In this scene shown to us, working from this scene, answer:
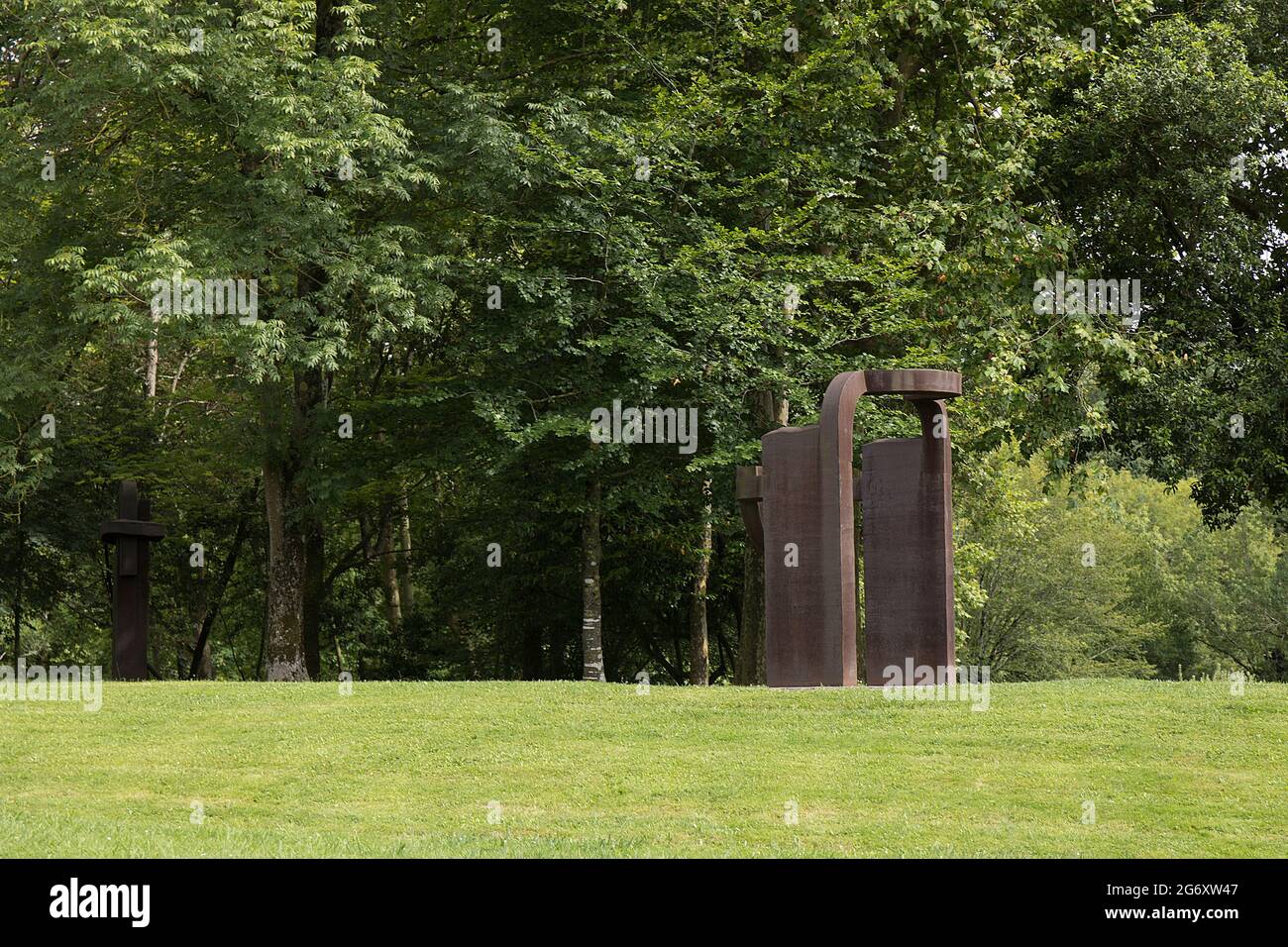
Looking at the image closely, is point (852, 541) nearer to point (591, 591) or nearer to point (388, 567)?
point (591, 591)

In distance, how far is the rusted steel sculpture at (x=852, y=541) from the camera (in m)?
15.8

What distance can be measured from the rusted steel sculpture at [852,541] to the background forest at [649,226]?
5.49m

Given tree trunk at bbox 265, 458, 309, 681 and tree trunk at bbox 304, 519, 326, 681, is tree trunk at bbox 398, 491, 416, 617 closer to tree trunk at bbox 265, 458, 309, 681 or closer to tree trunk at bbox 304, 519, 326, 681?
tree trunk at bbox 304, 519, 326, 681

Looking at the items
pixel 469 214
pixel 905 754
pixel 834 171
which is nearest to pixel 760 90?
pixel 834 171

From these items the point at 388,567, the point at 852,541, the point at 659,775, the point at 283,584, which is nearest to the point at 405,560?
the point at 388,567

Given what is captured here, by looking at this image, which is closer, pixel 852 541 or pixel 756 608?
pixel 852 541

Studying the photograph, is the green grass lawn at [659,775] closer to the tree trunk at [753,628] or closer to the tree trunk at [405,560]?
the tree trunk at [753,628]

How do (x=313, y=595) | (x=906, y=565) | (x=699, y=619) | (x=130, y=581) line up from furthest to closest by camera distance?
(x=699, y=619)
(x=313, y=595)
(x=130, y=581)
(x=906, y=565)

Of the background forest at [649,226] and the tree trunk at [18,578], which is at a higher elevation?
the background forest at [649,226]

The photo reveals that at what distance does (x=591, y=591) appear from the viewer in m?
25.8

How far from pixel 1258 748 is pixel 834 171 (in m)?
13.0

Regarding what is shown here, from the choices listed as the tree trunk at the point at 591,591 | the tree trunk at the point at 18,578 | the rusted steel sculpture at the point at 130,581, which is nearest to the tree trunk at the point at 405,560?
the tree trunk at the point at 18,578

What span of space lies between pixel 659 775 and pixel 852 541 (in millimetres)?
4310

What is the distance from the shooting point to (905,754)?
13.1 metres
